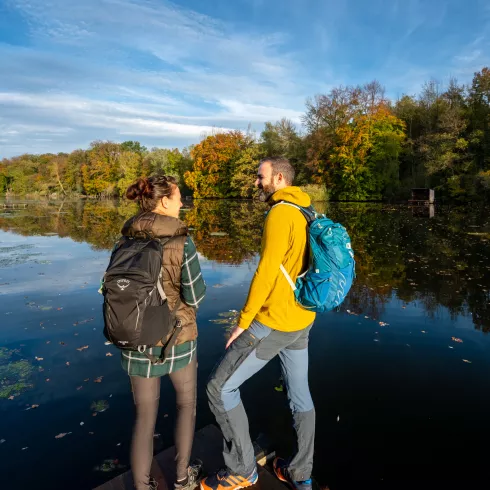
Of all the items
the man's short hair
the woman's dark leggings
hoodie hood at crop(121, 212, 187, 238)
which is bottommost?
the woman's dark leggings

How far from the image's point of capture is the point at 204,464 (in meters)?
2.76

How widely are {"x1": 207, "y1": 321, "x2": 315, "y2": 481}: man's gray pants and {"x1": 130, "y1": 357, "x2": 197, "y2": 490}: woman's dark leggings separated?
0.56ft

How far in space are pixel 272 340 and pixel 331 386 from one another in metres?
2.41

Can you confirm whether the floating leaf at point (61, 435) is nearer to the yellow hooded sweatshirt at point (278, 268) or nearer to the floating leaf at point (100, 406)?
the floating leaf at point (100, 406)

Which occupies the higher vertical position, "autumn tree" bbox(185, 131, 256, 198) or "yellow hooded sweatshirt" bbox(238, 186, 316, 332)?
"autumn tree" bbox(185, 131, 256, 198)

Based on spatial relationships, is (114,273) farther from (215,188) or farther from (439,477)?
(215,188)

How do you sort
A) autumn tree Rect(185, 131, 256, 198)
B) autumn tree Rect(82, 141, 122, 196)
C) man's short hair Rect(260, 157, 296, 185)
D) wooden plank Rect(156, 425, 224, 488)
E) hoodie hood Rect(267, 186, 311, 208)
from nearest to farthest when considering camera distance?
1. hoodie hood Rect(267, 186, 311, 208)
2. man's short hair Rect(260, 157, 296, 185)
3. wooden plank Rect(156, 425, 224, 488)
4. autumn tree Rect(185, 131, 256, 198)
5. autumn tree Rect(82, 141, 122, 196)

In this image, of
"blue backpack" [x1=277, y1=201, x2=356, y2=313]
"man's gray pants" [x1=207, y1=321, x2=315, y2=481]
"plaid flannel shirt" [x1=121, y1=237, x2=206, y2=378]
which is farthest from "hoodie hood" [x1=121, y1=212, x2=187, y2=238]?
"man's gray pants" [x1=207, y1=321, x2=315, y2=481]

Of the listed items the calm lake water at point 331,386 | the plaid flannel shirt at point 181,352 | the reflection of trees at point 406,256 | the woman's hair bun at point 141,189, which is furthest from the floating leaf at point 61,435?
the reflection of trees at point 406,256

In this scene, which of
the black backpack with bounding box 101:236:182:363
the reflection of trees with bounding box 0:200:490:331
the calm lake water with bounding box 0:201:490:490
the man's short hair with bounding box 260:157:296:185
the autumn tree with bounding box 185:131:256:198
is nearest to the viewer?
the black backpack with bounding box 101:236:182:363

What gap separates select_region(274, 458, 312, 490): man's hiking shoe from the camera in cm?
254

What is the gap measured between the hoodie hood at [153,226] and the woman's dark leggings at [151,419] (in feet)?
2.93

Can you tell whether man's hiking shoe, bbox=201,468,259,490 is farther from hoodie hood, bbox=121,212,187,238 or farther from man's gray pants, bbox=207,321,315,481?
hoodie hood, bbox=121,212,187,238

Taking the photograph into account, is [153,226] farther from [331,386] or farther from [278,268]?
[331,386]
